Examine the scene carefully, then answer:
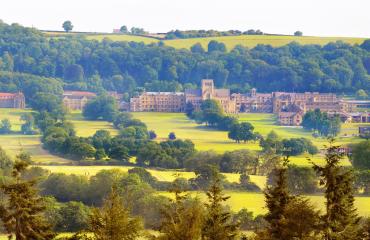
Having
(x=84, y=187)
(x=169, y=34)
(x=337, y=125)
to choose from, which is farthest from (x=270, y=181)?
(x=169, y=34)

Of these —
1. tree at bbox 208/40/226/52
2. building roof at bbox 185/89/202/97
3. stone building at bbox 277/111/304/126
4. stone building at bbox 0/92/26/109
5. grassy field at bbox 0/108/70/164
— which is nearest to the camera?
grassy field at bbox 0/108/70/164

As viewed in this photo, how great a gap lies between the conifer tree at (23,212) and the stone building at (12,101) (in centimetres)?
7999

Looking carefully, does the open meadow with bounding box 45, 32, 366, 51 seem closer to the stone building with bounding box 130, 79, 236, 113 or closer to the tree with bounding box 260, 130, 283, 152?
the stone building with bounding box 130, 79, 236, 113

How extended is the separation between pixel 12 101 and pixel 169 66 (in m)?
32.2

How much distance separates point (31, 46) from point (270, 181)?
306 feet

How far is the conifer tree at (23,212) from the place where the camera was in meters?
15.8

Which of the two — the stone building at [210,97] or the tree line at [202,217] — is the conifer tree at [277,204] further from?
the stone building at [210,97]

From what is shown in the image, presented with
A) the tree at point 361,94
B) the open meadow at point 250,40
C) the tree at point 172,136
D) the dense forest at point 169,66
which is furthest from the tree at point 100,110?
the open meadow at point 250,40

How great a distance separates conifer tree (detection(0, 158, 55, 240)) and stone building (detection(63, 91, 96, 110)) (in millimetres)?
79066

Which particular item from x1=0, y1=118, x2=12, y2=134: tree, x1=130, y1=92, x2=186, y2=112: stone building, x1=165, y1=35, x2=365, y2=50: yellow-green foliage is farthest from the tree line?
x1=165, y1=35, x2=365, y2=50: yellow-green foliage

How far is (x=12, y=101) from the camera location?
96500 mm

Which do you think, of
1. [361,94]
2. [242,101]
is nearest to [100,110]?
[242,101]

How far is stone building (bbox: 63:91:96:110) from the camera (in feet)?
320

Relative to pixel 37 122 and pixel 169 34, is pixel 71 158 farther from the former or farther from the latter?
pixel 169 34
